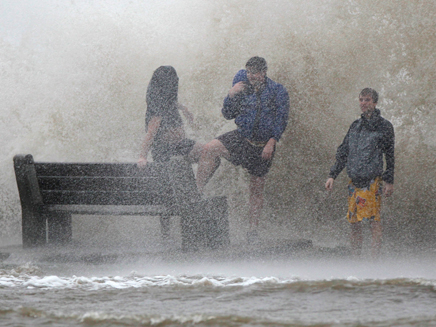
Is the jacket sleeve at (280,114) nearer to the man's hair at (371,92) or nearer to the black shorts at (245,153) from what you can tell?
the black shorts at (245,153)

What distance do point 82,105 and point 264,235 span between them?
12.8 ft

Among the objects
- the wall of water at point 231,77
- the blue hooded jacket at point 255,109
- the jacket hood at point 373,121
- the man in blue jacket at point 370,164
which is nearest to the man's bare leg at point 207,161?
the blue hooded jacket at point 255,109

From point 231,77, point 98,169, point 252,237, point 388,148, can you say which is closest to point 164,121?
point 98,169

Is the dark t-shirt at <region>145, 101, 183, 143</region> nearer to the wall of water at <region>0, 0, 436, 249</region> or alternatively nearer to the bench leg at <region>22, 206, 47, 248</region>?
the bench leg at <region>22, 206, 47, 248</region>

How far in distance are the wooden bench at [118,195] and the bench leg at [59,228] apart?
82 millimetres

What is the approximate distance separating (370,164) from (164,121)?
179cm

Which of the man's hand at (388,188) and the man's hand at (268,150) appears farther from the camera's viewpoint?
the man's hand at (268,150)

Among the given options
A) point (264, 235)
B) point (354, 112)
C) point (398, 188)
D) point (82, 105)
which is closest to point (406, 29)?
point (354, 112)

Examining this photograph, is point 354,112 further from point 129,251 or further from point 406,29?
point 129,251

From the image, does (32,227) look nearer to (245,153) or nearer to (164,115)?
(164,115)

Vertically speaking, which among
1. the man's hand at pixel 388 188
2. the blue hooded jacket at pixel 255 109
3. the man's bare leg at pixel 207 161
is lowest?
the man's hand at pixel 388 188

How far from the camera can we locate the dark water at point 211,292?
9.27ft

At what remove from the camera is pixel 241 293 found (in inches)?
135

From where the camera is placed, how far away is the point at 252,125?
5.46 m
